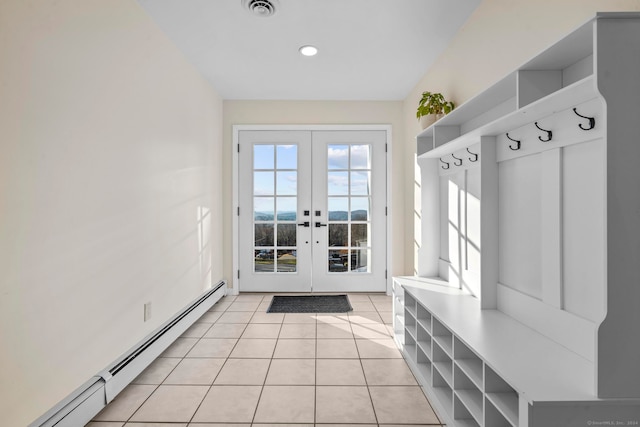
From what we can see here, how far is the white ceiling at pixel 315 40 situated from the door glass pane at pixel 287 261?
1.96 meters

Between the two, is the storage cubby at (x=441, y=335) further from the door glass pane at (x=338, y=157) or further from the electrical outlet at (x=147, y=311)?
the door glass pane at (x=338, y=157)

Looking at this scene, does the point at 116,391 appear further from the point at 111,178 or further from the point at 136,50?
the point at 136,50

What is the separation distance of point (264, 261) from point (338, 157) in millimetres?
1621

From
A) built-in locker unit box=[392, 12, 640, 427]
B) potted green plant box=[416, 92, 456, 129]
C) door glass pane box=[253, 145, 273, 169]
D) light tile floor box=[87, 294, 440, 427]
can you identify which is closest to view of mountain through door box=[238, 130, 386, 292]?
door glass pane box=[253, 145, 273, 169]

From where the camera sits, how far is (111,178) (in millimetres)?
2074

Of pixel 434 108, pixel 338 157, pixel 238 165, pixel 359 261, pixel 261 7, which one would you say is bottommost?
pixel 359 261

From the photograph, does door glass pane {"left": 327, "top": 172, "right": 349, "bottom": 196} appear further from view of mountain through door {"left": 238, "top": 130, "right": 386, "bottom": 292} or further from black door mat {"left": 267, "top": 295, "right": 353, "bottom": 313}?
black door mat {"left": 267, "top": 295, "right": 353, "bottom": 313}

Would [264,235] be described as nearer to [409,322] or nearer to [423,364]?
[409,322]

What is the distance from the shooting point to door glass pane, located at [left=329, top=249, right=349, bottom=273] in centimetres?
455

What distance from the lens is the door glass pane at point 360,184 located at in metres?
4.51

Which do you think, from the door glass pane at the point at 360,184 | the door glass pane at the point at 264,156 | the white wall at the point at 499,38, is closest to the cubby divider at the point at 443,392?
the white wall at the point at 499,38

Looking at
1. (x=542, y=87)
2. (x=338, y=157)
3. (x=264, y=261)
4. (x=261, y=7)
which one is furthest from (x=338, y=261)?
(x=542, y=87)

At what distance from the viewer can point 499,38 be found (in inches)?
85.2

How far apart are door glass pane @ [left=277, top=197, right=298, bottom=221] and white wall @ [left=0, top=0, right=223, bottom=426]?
1.65 metres
